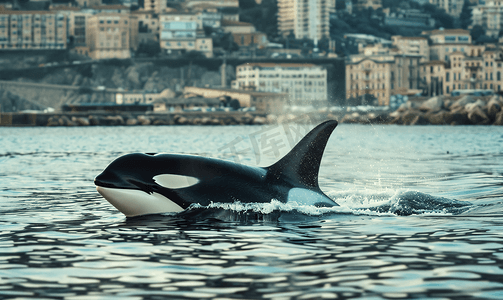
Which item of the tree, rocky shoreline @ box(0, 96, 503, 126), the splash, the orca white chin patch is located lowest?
rocky shoreline @ box(0, 96, 503, 126)

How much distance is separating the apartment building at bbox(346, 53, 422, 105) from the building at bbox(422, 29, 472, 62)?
24.9 meters

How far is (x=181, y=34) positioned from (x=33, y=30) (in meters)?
37.1

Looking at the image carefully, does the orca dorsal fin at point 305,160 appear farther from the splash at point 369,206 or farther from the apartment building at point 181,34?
the apartment building at point 181,34

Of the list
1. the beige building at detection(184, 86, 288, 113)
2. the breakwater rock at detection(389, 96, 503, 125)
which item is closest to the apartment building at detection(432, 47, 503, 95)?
the beige building at detection(184, 86, 288, 113)

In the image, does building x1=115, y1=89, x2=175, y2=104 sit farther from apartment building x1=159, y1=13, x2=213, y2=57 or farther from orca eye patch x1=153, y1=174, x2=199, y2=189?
orca eye patch x1=153, y1=174, x2=199, y2=189

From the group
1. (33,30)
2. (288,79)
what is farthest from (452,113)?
(33,30)

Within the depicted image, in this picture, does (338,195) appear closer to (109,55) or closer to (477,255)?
(477,255)

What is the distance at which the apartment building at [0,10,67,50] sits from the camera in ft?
592

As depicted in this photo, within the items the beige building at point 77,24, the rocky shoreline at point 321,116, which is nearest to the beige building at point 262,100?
the rocky shoreline at point 321,116

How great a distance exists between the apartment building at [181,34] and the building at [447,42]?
186 feet

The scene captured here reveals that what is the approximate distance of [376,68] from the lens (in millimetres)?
152000

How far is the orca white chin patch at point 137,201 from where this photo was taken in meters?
8.79

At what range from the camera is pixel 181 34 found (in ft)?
609

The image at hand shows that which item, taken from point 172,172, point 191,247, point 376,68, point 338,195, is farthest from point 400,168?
point 376,68
